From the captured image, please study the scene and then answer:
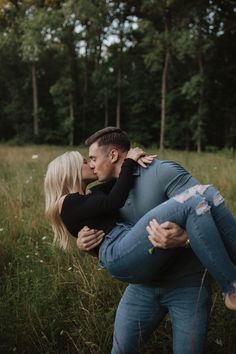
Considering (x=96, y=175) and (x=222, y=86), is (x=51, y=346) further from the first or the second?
(x=222, y=86)

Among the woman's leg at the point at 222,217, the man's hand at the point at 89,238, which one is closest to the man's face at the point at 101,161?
the man's hand at the point at 89,238

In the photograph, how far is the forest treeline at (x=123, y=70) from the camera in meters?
27.3

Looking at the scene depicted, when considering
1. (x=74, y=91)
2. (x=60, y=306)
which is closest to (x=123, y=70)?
(x=74, y=91)

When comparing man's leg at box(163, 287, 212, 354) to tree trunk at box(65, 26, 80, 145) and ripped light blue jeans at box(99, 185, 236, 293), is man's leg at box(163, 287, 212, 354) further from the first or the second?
tree trunk at box(65, 26, 80, 145)

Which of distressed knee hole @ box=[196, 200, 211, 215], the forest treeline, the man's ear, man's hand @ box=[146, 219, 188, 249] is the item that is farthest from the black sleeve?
the forest treeline

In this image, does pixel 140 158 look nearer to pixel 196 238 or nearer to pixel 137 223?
pixel 137 223

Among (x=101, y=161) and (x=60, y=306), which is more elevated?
(x=101, y=161)

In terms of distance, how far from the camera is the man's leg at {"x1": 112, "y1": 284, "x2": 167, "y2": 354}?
2656mm

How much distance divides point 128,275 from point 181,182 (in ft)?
1.89

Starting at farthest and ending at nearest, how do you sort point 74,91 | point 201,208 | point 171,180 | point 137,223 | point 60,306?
point 74,91 < point 60,306 < point 171,180 < point 137,223 < point 201,208

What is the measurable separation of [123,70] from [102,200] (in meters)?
34.7

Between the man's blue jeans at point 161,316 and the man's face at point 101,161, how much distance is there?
2.25ft

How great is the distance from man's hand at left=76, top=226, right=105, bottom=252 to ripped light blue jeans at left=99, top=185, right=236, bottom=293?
20 cm

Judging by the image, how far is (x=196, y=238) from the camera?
2.21 m
